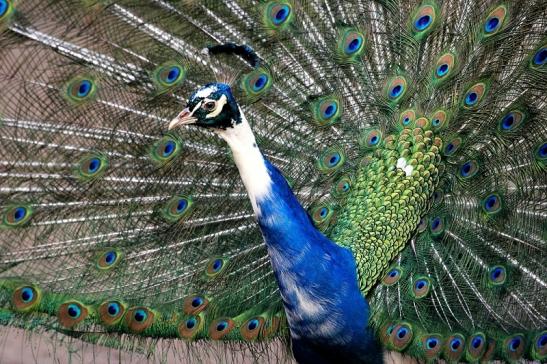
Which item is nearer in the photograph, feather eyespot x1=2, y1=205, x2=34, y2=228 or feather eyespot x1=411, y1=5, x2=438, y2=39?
feather eyespot x1=2, y1=205, x2=34, y2=228

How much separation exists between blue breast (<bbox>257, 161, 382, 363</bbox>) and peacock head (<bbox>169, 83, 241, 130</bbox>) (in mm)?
205

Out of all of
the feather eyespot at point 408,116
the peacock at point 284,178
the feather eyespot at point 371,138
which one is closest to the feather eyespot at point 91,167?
the peacock at point 284,178

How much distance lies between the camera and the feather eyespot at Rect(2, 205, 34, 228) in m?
2.51

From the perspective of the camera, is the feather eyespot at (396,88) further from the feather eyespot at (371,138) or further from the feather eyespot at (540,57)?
the feather eyespot at (540,57)

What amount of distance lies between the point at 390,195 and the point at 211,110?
2.88 ft

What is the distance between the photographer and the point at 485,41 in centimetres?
286

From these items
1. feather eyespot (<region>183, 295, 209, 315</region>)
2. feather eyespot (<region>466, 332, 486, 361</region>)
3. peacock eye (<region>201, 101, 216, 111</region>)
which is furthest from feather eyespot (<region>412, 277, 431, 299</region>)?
peacock eye (<region>201, 101, 216, 111</region>)

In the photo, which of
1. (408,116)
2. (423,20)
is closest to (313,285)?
Result: (408,116)

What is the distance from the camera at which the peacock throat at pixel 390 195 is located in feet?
9.14

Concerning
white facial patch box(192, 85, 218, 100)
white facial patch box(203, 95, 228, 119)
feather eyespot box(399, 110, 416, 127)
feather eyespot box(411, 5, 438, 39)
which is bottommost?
white facial patch box(203, 95, 228, 119)

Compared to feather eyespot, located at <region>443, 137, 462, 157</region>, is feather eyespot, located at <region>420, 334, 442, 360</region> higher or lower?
lower

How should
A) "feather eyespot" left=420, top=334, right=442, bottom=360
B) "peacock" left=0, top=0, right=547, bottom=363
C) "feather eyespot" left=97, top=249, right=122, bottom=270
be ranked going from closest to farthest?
"peacock" left=0, top=0, right=547, bottom=363 → "feather eyespot" left=97, top=249, right=122, bottom=270 → "feather eyespot" left=420, top=334, right=442, bottom=360

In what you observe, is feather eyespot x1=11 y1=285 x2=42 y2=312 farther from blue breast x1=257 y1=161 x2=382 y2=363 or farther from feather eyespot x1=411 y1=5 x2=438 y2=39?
feather eyespot x1=411 y1=5 x2=438 y2=39

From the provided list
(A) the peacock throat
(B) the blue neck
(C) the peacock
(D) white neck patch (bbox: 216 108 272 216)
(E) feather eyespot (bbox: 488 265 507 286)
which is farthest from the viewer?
(E) feather eyespot (bbox: 488 265 507 286)
